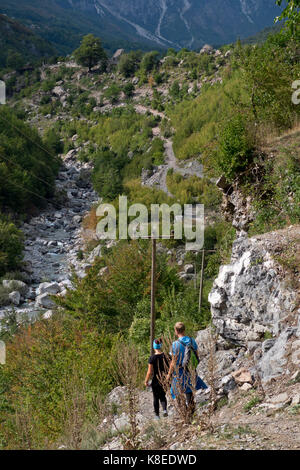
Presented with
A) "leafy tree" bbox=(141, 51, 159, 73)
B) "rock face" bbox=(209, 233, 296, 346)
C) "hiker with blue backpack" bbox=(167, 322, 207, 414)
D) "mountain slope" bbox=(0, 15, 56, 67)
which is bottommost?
"hiker with blue backpack" bbox=(167, 322, 207, 414)

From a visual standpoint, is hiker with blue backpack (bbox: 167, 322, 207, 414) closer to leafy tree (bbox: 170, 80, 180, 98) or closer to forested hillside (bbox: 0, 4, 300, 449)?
forested hillside (bbox: 0, 4, 300, 449)

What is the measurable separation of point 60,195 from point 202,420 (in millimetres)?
30346

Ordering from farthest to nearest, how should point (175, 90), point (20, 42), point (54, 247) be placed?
1. point (20, 42)
2. point (175, 90)
3. point (54, 247)

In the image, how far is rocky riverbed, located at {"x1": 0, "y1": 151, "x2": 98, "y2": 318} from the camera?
16.9 m

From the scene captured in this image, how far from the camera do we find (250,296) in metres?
6.08

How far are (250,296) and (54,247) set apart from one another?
19791 millimetres

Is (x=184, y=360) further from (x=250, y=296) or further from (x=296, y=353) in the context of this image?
(x=250, y=296)

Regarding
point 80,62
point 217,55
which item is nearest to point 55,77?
point 80,62

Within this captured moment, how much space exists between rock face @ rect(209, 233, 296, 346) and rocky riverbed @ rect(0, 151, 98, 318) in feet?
24.7

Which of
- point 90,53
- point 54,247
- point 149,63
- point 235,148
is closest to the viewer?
point 235,148

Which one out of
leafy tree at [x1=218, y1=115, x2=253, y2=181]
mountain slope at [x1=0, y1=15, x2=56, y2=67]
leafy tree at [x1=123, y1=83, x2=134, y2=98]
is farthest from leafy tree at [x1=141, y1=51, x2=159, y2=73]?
leafy tree at [x1=218, y1=115, x2=253, y2=181]

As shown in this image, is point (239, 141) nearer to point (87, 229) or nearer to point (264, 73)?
point (264, 73)

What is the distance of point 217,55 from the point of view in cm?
4812

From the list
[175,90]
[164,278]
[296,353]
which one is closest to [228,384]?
[296,353]
